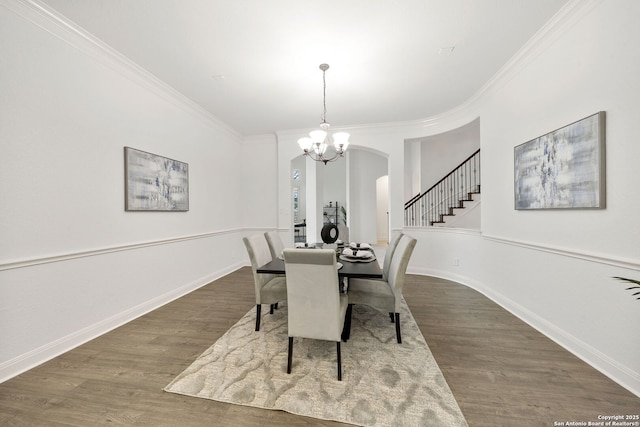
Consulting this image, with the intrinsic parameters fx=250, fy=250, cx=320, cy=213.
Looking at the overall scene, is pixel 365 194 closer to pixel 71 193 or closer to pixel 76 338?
pixel 71 193

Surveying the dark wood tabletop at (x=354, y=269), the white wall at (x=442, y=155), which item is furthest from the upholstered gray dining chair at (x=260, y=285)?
the white wall at (x=442, y=155)

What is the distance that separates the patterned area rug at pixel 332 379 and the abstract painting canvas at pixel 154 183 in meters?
1.88

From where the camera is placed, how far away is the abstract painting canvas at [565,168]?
1.88 m

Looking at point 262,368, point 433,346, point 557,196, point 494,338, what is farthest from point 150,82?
point 494,338

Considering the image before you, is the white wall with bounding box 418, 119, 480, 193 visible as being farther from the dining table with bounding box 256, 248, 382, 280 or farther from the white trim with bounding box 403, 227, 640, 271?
the dining table with bounding box 256, 248, 382, 280

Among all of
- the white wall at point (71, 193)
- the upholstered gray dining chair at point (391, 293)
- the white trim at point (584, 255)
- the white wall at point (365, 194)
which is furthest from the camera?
the white wall at point (365, 194)

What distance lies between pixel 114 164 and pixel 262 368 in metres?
2.57

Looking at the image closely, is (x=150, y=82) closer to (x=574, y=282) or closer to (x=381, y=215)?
(x=574, y=282)

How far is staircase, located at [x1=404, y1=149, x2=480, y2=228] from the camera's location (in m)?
6.07

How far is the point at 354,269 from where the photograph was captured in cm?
224

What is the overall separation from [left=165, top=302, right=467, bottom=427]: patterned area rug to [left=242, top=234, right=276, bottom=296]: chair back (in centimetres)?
51

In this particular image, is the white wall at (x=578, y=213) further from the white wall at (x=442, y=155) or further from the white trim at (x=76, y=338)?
the white trim at (x=76, y=338)

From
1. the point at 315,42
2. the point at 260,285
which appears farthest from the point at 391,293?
the point at 315,42

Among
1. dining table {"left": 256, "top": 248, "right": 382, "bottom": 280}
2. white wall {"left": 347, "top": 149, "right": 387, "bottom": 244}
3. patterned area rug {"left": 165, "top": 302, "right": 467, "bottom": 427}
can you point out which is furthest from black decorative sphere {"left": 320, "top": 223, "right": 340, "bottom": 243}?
white wall {"left": 347, "top": 149, "right": 387, "bottom": 244}
